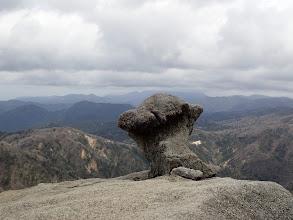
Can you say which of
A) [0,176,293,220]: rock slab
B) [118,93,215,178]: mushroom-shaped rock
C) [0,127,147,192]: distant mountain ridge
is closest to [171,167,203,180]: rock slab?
[118,93,215,178]: mushroom-shaped rock

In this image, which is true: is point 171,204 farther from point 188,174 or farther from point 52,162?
point 52,162

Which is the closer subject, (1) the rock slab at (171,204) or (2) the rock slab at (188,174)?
(1) the rock slab at (171,204)

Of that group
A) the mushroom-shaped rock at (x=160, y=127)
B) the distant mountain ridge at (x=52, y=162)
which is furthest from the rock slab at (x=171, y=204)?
the distant mountain ridge at (x=52, y=162)

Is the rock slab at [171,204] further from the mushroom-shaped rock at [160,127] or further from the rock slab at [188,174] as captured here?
the mushroom-shaped rock at [160,127]

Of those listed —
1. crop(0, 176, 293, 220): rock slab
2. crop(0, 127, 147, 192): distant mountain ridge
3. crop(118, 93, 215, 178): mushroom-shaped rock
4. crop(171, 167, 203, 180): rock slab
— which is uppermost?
crop(118, 93, 215, 178): mushroom-shaped rock

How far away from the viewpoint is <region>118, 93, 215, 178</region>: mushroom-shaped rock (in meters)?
25.5

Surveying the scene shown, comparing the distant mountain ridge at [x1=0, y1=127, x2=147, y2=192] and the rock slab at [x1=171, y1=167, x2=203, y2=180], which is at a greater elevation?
the rock slab at [x1=171, y1=167, x2=203, y2=180]

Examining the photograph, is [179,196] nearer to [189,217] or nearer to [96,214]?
[189,217]

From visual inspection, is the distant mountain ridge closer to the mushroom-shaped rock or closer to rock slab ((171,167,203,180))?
the mushroom-shaped rock

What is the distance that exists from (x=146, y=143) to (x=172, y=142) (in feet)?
12.2

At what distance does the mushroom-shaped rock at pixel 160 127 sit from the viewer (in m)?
25.5

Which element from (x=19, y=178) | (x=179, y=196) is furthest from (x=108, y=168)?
(x=179, y=196)

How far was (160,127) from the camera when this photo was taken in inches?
1091

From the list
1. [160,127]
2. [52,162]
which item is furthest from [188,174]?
[52,162]
